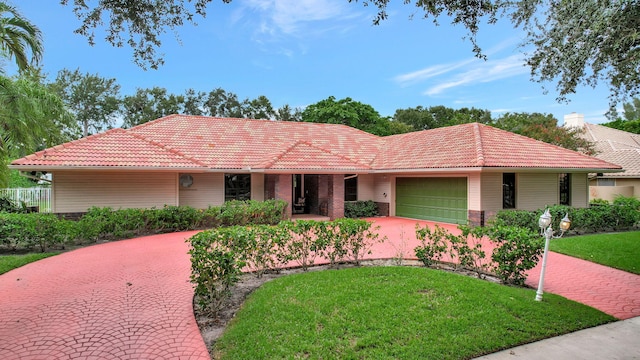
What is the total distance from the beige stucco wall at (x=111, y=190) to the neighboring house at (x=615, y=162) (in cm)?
2279

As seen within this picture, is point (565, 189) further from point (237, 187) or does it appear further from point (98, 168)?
point (98, 168)

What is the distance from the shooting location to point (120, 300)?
6188mm

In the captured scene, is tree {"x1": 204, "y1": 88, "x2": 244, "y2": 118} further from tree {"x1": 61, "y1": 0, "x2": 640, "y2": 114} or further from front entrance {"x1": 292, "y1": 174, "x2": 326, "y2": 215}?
tree {"x1": 61, "y1": 0, "x2": 640, "y2": 114}

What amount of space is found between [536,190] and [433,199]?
453 centimetres

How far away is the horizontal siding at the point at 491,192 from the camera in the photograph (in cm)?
1470

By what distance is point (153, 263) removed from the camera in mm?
8836

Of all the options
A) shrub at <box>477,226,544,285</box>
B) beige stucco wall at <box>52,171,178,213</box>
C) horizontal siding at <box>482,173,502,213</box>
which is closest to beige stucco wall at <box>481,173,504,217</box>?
horizontal siding at <box>482,173,502,213</box>

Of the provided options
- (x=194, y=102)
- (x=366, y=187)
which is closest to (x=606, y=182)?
(x=366, y=187)

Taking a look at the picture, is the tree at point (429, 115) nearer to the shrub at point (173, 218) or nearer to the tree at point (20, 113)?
the shrub at point (173, 218)

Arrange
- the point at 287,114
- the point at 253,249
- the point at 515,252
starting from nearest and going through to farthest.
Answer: the point at 515,252 → the point at 253,249 → the point at 287,114

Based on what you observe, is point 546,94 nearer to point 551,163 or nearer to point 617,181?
point 551,163

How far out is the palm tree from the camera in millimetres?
8109

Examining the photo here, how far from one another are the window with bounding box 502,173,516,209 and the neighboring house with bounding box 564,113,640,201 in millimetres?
8351

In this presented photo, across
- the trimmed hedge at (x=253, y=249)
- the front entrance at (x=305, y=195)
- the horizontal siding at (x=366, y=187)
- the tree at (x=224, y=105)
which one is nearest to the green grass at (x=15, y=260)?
Result: the trimmed hedge at (x=253, y=249)
